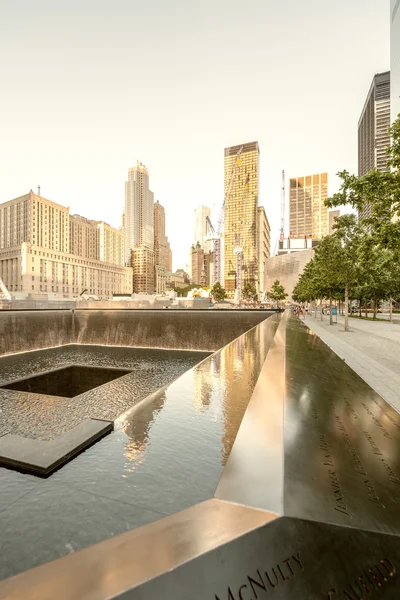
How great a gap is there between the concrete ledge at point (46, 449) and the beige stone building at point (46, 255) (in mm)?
110327

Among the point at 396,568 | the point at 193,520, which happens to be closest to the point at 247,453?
the point at 193,520

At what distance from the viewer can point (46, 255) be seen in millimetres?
106750

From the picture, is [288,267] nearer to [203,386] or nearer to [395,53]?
[395,53]

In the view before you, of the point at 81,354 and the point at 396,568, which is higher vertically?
the point at 396,568

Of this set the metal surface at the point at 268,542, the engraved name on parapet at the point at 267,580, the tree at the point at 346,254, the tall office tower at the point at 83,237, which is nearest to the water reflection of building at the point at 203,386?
the metal surface at the point at 268,542

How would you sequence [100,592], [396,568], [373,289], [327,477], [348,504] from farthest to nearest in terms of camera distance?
[373,289]
[327,477]
[348,504]
[396,568]
[100,592]

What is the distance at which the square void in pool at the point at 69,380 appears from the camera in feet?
34.6

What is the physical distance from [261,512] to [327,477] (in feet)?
2.08

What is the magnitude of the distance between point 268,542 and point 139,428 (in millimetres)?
1601

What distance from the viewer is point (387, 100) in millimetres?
156625

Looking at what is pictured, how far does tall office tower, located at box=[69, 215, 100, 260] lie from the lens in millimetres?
140250

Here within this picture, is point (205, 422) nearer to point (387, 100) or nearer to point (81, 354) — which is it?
point (81, 354)

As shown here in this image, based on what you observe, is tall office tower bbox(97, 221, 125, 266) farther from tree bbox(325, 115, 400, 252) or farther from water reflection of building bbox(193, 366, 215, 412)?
water reflection of building bbox(193, 366, 215, 412)

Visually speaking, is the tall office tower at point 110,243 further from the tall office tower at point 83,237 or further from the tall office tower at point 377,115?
the tall office tower at point 377,115
